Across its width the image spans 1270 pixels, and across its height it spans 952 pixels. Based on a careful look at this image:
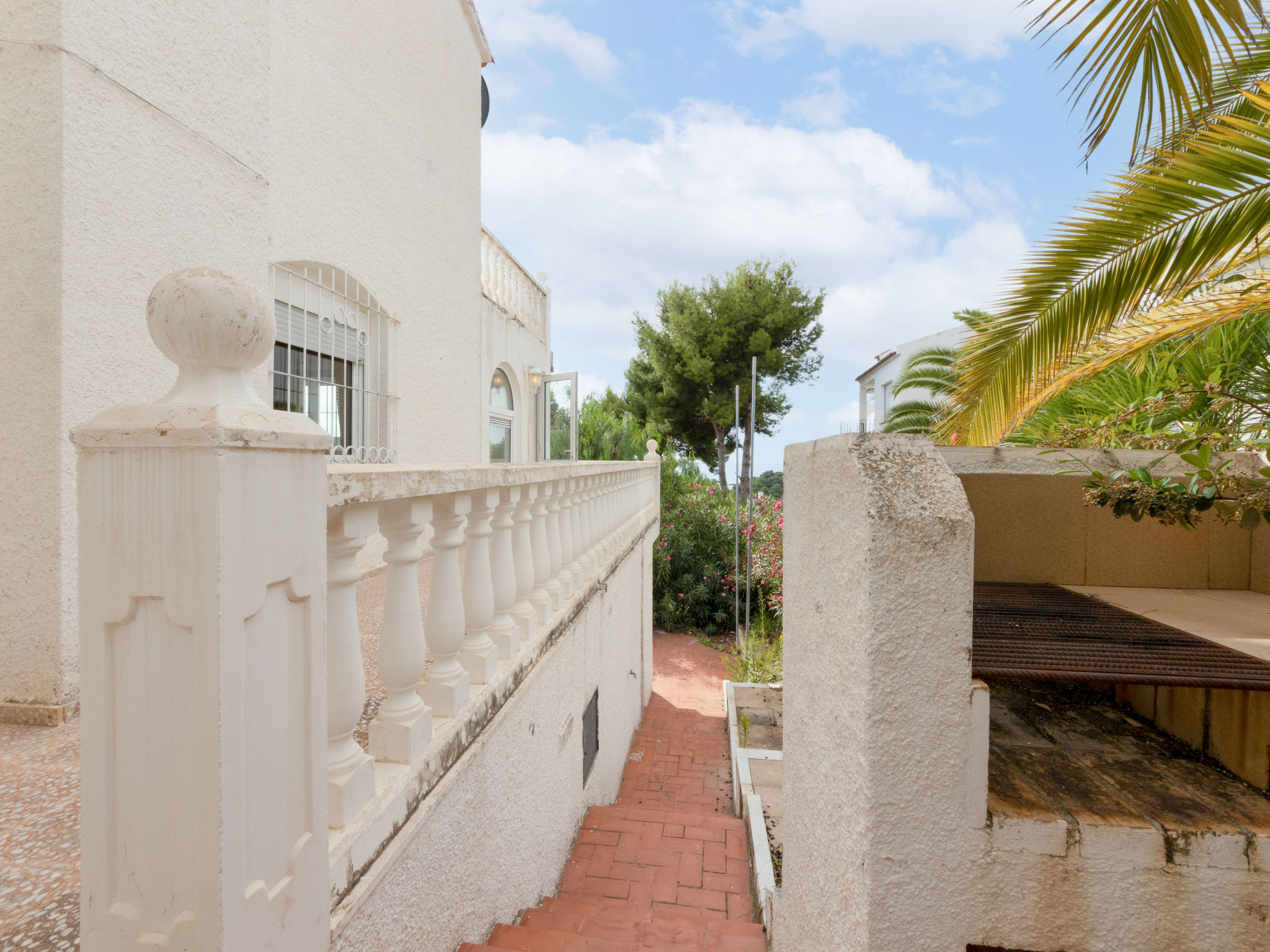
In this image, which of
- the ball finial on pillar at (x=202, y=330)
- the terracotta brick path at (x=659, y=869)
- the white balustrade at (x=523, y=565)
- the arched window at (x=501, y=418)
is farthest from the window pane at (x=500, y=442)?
the ball finial on pillar at (x=202, y=330)

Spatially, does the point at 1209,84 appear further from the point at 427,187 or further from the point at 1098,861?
the point at 427,187

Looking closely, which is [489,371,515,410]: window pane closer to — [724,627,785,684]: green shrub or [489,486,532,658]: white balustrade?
[724,627,785,684]: green shrub

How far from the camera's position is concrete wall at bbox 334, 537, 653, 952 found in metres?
1.53

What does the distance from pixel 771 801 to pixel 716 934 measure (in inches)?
86.6

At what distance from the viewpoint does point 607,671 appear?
489 centimetres

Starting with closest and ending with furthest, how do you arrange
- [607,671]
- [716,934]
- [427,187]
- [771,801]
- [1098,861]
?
[1098,861] → [716,934] → [771,801] → [607,671] → [427,187]

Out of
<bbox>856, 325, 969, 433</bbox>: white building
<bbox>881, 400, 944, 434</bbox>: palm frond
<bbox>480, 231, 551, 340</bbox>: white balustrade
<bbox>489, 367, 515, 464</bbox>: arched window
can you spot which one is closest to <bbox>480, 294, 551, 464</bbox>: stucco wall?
<bbox>489, 367, 515, 464</bbox>: arched window

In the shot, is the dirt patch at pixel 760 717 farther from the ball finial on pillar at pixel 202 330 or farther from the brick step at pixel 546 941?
the ball finial on pillar at pixel 202 330

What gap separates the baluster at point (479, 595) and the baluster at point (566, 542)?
102 cm

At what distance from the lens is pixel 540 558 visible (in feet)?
9.64

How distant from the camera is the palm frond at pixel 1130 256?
2.40m

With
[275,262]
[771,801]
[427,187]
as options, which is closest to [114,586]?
[275,262]

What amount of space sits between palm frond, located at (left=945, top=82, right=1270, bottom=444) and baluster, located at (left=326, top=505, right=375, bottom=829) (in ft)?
10.4

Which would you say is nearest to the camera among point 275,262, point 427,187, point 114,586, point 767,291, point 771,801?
point 114,586
